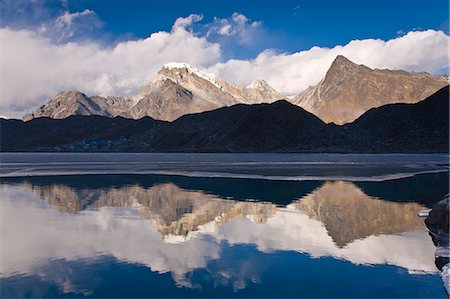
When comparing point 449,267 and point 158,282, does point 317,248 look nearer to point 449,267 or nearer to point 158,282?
point 449,267

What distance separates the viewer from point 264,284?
15.3m

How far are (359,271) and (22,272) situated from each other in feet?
41.2

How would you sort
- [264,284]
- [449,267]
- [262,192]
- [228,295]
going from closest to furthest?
[228,295] < [264,284] < [449,267] < [262,192]

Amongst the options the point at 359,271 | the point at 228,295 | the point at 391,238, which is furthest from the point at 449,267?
the point at 228,295

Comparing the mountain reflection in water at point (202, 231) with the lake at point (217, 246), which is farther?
the mountain reflection in water at point (202, 231)

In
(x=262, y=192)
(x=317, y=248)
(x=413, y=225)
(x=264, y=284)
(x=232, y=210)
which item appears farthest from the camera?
(x=262, y=192)

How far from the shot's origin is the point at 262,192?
42.2 metres

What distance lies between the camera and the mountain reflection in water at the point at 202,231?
17359mm

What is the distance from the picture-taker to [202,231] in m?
24.3

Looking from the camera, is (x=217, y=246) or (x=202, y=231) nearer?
(x=217, y=246)

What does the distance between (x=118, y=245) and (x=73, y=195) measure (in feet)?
65.2

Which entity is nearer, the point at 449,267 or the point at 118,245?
the point at 449,267

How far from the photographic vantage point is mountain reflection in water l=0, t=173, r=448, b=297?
17.4m

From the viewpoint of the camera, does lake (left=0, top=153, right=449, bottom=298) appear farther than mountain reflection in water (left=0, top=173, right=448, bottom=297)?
No
